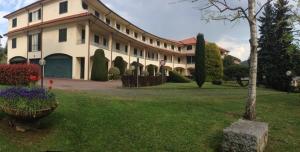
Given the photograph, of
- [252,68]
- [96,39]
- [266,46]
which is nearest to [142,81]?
[96,39]

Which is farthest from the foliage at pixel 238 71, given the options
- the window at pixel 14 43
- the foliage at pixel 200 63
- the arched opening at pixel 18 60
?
the window at pixel 14 43

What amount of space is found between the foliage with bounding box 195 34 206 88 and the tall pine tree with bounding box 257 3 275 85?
650 inches

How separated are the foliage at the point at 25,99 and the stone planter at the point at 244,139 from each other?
13.4 feet

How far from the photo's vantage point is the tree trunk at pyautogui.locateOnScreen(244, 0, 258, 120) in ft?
27.5

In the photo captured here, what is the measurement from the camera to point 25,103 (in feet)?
19.8

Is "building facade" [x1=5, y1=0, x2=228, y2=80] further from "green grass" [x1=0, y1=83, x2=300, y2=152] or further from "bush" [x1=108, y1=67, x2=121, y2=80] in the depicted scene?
"green grass" [x1=0, y1=83, x2=300, y2=152]

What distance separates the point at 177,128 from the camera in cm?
718

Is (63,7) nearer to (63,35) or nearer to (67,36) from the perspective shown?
(63,35)

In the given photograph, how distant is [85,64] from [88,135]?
21899mm

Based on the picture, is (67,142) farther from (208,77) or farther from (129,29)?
(129,29)

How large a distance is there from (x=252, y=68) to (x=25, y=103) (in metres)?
6.46

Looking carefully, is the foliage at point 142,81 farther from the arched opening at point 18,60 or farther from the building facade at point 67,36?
the arched opening at point 18,60

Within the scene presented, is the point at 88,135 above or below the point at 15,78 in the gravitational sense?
below

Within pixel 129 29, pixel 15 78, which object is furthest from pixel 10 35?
pixel 15 78
